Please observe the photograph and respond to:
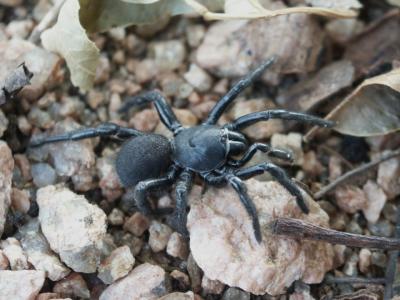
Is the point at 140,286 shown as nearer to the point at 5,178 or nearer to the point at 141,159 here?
the point at 141,159

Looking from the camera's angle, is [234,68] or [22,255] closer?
[22,255]

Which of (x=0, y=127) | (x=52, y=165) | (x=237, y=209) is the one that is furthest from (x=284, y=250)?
(x=0, y=127)

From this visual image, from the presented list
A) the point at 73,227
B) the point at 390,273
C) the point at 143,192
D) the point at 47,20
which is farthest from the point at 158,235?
the point at 47,20

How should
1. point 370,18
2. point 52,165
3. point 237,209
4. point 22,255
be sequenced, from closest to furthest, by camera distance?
point 22,255
point 237,209
point 52,165
point 370,18

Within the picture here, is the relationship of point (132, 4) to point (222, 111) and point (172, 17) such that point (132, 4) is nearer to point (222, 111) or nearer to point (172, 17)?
point (172, 17)

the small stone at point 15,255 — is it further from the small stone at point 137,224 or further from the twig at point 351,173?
the twig at point 351,173

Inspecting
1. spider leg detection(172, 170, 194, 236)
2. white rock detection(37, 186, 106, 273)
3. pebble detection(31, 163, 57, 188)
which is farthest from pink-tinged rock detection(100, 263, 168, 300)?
pebble detection(31, 163, 57, 188)
